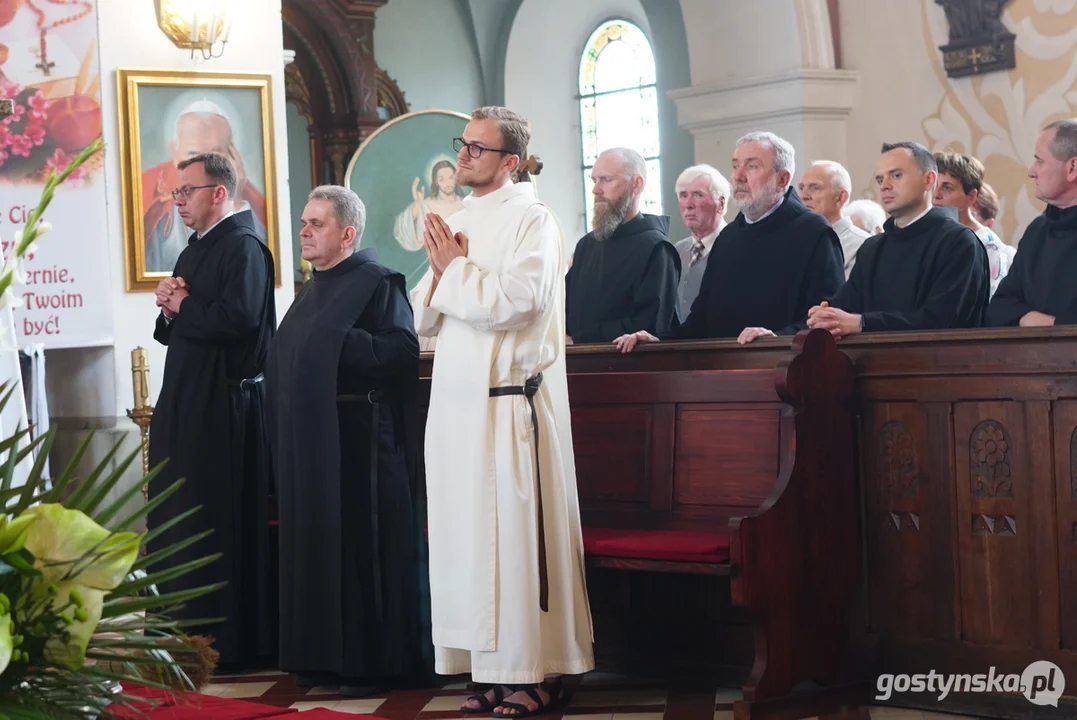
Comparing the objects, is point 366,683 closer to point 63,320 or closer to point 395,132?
point 63,320

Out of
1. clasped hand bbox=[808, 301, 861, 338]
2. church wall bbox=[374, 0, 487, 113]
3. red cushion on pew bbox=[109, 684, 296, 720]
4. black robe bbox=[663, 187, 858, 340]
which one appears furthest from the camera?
church wall bbox=[374, 0, 487, 113]

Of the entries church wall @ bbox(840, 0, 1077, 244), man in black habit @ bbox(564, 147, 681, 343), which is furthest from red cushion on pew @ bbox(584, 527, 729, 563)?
church wall @ bbox(840, 0, 1077, 244)

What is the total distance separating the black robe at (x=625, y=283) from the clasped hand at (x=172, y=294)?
1.60 metres

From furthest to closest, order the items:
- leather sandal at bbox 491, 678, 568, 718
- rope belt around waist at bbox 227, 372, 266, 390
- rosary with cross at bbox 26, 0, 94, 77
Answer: rosary with cross at bbox 26, 0, 94, 77
rope belt around waist at bbox 227, 372, 266, 390
leather sandal at bbox 491, 678, 568, 718

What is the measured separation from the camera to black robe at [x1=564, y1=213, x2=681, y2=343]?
624cm

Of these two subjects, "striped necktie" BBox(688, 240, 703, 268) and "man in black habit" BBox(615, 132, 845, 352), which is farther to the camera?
"striped necktie" BBox(688, 240, 703, 268)

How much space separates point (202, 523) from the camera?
18.3 ft

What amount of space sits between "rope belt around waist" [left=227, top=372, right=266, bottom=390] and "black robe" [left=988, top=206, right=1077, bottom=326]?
2763 mm

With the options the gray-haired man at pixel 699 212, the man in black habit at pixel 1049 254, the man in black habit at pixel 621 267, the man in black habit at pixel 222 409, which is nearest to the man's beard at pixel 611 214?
the man in black habit at pixel 621 267

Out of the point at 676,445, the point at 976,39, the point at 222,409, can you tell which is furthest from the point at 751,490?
the point at 976,39

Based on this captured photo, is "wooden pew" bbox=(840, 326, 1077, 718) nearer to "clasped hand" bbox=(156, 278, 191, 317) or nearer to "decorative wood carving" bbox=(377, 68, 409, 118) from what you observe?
"clasped hand" bbox=(156, 278, 191, 317)

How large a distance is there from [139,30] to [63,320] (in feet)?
5.00

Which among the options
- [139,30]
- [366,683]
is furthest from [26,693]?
[139,30]

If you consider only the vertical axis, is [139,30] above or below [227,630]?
above
